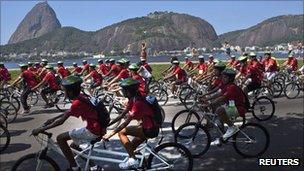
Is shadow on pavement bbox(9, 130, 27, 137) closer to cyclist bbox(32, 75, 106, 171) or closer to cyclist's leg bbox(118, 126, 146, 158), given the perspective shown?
cyclist bbox(32, 75, 106, 171)

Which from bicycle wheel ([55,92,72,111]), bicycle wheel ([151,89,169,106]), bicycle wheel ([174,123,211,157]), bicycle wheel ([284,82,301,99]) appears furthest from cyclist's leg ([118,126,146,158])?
bicycle wheel ([284,82,301,99])

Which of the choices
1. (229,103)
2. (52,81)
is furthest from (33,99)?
(229,103)

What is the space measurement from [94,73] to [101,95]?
12.9ft

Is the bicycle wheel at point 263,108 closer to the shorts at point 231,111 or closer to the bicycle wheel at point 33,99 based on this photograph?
the shorts at point 231,111

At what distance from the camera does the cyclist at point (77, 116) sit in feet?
20.6

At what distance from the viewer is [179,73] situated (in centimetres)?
1648

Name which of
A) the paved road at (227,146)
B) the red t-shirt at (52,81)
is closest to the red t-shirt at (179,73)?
the paved road at (227,146)

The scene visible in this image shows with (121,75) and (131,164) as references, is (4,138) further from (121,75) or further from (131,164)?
(121,75)

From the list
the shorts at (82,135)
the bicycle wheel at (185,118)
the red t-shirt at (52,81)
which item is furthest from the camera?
the red t-shirt at (52,81)

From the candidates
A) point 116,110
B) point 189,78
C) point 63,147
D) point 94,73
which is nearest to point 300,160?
point 63,147

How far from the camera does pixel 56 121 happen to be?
6215 millimetres

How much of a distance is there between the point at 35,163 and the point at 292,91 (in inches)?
518

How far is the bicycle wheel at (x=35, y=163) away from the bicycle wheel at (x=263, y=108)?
7676mm

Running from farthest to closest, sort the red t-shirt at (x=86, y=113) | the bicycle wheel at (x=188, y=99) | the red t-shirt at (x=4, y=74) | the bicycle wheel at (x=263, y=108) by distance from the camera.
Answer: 1. the red t-shirt at (x=4, y=74)
2. the bicycle wheel at (x=188, y=99)
3. the bicycle wheel at (x=263, y=108)
4. the red t-shirt at (x=86, y=113)
